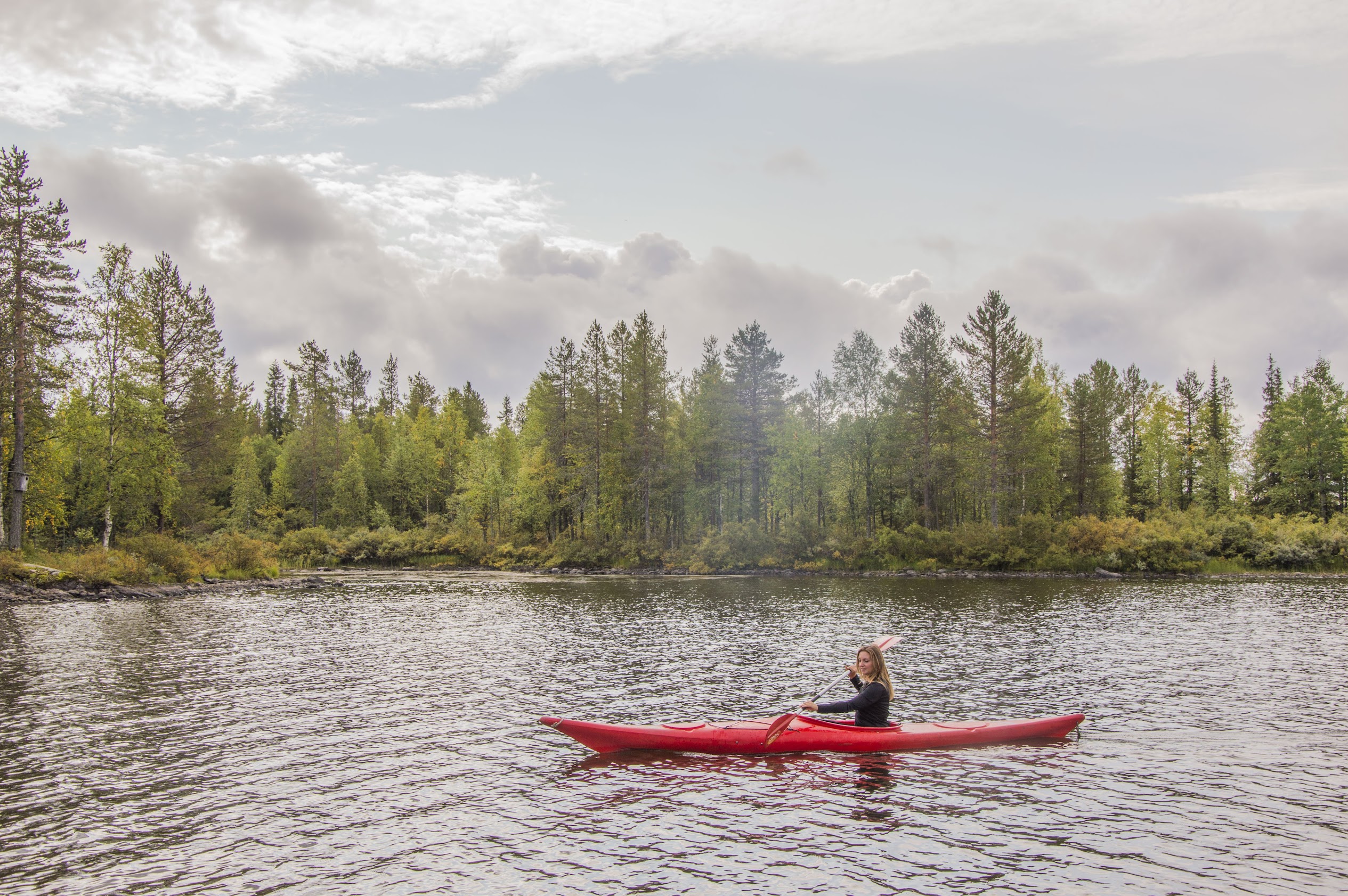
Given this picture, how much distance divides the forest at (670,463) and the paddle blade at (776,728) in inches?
1508

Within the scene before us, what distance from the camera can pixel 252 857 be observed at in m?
9.16

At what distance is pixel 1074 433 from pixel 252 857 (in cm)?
6504

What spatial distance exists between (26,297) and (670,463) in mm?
43691

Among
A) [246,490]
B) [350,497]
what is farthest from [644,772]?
[246,490]

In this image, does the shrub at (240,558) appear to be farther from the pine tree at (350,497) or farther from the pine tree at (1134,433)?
the pine tree at (1134,433)

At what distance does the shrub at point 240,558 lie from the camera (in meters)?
49.0

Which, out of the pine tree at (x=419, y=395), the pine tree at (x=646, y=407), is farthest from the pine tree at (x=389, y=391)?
the pine tree at (x=646, y=407)

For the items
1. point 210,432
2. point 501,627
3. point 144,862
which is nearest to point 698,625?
point 501,627

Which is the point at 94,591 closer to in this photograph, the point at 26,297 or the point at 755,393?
the point at 26,297

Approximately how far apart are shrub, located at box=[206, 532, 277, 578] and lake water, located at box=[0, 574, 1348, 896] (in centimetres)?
2417

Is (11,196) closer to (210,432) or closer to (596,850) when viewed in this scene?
(210,432)

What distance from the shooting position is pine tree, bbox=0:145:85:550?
38.2 metres

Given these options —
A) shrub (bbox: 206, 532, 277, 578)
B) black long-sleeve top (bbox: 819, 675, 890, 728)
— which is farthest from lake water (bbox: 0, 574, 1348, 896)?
shrub (bbox: 206, 532, 277, 578)

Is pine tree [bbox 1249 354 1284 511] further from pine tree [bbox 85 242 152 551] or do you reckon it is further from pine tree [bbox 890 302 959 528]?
pine tree [bbox 85 242 152 551]
